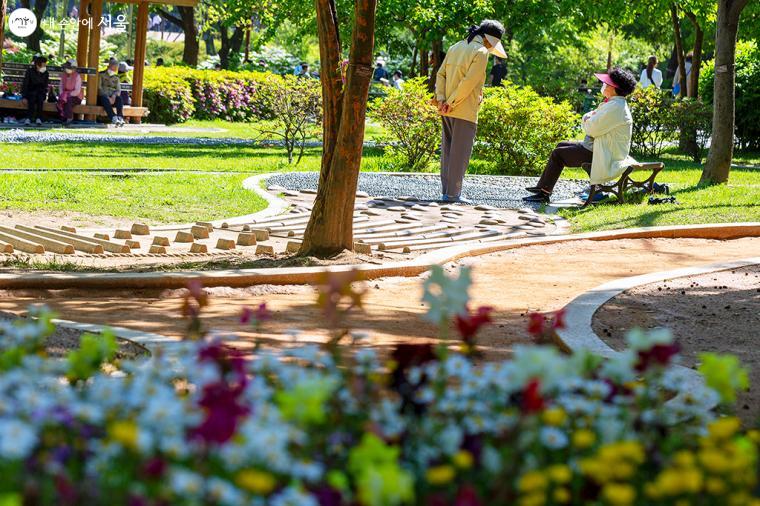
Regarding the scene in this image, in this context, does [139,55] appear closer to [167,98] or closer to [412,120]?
[167,98]

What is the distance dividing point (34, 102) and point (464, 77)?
14642 millimetres

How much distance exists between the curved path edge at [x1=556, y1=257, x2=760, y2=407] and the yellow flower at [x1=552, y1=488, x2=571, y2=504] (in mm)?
1750

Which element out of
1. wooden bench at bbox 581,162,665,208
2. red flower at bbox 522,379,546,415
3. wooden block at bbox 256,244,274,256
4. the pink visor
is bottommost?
wooden block at bbox 256,244,274,256

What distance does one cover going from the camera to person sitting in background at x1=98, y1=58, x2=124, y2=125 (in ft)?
86.6

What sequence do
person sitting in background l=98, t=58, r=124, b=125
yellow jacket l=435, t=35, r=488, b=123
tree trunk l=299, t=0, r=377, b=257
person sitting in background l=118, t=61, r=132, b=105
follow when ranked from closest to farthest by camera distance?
tree trunk l=299, t=0, r=377, b=257 < yellow jacket l=435, t=35, r=488, b=123 < person sitting in background l=98, t=58, r=124, b=125 < person sitting in background l=118, t=61, r=132, b=105

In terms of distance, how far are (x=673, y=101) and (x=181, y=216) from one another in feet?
36.7

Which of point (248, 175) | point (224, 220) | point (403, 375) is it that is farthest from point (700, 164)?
point (403, 375)

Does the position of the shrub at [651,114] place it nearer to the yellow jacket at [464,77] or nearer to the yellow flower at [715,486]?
the yellow jacket at [464,77]

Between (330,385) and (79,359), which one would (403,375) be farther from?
(79,359)

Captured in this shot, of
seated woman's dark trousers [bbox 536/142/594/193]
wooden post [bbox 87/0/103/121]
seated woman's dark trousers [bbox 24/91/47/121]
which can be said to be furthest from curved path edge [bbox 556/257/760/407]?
wooden post [bbox 87/0/103/121]

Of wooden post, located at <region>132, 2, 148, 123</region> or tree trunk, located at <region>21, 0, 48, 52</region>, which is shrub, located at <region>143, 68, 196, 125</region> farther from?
tree trunk, located at <region>21, 0, 48, 52</region>

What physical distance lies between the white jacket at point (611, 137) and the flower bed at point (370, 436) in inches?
401

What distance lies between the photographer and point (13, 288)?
736cm

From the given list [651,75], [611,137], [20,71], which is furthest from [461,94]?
[651,75]
